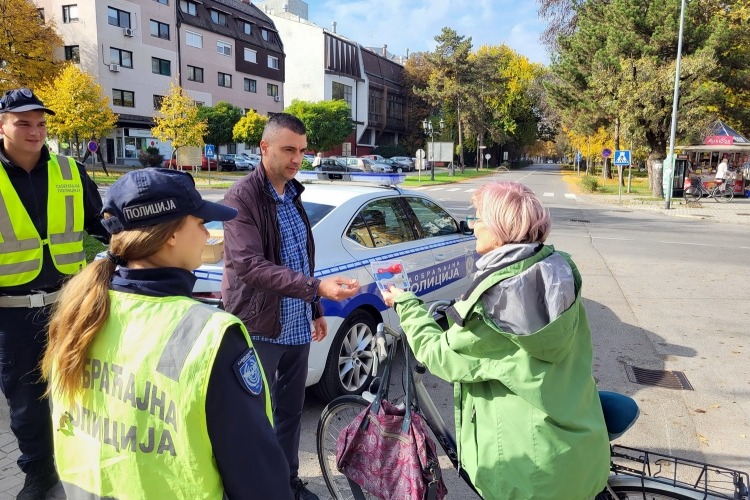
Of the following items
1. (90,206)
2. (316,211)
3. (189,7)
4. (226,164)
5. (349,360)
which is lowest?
(349,360)

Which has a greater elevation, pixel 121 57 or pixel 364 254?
pixel 121 57

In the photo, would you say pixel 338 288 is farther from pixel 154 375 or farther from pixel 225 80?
pixel 225 80

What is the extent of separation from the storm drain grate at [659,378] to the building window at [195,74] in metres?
49.1

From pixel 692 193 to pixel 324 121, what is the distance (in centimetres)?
3366

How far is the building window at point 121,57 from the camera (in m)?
40.4

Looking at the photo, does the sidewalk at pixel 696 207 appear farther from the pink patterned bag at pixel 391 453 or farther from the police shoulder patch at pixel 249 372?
the police shoulder patch at pixel 249 372

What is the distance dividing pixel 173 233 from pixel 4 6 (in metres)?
37.3

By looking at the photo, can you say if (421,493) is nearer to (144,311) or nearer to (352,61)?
(144,311)

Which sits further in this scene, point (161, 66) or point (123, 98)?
point (161, 66)

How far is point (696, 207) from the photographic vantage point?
22266 mm

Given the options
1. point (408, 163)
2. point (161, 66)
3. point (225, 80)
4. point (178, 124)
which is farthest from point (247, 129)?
point (408, 163)

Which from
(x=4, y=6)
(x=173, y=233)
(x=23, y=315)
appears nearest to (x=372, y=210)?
(x=23, y=315)

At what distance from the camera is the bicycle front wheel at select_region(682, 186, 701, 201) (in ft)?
79.8

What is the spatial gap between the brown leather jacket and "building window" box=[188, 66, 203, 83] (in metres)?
49.8
